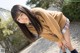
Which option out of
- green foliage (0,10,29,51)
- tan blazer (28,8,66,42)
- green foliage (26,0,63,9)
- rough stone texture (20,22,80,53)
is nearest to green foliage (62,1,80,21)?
rough stone texture (20,22,80,53)

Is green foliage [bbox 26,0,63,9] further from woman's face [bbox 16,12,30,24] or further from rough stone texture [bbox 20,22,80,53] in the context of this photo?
woman's face [bbox 16,12,30,24]

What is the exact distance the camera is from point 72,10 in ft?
29.2

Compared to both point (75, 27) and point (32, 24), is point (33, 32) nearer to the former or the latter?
point (32, 24)

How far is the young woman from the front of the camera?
3.26m

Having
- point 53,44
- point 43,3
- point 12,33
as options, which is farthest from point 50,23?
point 43,3

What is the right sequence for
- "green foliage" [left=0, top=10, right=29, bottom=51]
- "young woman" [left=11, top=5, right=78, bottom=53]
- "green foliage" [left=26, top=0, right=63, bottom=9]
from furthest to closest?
"green foliage" [left=0, top=10, right=29, bottom=51], "green foliage" [left=26, top=0, right=63, bottom=9], "young woman" [left=11, top=5, right=78, bottom=53]

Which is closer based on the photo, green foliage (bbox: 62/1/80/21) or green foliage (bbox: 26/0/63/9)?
green foliage (bbox: 62/1/80/21)

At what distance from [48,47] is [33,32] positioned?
4142 millimetres

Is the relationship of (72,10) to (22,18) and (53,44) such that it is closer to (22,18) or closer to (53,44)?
(53,44)

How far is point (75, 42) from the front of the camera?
7141 millimetres

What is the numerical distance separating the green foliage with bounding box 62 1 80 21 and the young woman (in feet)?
17.2

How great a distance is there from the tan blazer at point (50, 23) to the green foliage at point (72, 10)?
523cm

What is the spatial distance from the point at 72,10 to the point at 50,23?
574 centimetres

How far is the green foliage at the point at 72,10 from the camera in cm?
874
